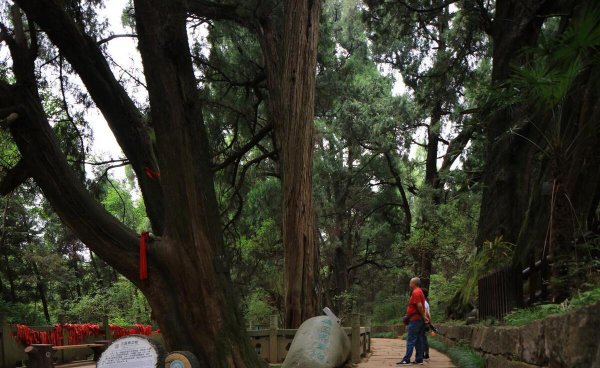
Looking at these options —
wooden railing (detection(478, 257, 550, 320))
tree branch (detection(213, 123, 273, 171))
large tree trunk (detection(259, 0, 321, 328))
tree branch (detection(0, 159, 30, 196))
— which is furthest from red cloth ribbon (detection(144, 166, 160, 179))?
wooden railing (detection(478, 257, 550, 320))

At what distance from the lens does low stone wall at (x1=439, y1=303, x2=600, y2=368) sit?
3.00 meters

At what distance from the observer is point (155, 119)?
6418 mm

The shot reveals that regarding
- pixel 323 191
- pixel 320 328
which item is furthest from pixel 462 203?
pixel 320 328

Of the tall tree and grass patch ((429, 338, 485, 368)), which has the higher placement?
the tall tree

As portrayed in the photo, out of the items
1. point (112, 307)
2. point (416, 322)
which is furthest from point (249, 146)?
point (112, 307)

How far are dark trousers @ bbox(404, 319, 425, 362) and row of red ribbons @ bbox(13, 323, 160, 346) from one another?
4819 millimetres

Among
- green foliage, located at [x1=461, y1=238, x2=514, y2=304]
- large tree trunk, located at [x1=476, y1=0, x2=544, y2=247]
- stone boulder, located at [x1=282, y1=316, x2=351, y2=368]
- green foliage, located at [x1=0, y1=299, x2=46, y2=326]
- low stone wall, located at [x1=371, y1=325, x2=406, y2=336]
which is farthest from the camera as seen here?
low stone wall, located at [x1=371, y1=325, x2=406, y2=336]

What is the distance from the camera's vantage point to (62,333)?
35.9 feet

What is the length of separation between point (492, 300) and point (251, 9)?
18.9 ft

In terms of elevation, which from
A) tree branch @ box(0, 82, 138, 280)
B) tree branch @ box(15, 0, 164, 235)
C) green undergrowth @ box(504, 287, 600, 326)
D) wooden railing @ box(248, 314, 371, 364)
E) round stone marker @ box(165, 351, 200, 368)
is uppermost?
tree branch @ box(15, 0, 164, 235)

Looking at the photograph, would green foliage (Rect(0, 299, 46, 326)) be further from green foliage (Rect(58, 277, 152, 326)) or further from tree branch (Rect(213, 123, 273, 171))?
tree branch (Rect(213, 123, 273, 171))

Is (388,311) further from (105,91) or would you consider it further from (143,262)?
(143,262)

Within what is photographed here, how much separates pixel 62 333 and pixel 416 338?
679 cm

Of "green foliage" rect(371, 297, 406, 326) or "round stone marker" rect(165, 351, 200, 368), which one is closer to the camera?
"round stone marker" rect(165, 351, 200, 368)
